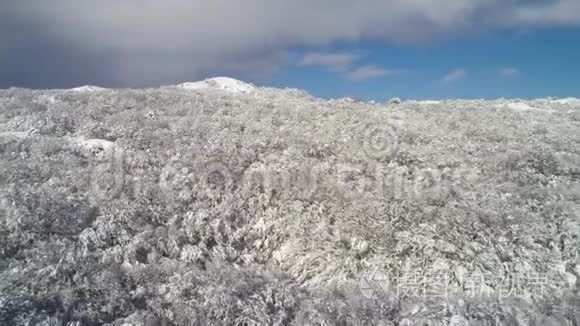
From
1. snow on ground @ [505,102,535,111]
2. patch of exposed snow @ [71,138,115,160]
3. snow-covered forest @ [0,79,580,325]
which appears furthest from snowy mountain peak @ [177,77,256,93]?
snow on ground @ [505,102,535,111]

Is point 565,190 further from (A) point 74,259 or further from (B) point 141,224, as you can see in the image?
(A) point 74,259

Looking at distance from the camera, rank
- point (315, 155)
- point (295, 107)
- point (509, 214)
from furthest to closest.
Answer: point (295, 107), point (315, 155), point (509, 214)

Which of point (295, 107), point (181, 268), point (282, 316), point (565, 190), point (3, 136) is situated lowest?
point (282, 316)

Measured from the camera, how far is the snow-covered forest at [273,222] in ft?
28.2

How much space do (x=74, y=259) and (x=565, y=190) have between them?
480 inches

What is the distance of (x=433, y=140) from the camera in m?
16.2

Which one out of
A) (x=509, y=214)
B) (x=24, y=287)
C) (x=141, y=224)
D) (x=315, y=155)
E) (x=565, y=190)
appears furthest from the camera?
(x=315, y=155)

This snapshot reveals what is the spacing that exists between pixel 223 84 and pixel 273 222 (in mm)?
17421

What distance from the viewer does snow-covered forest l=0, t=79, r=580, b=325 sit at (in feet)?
28.2

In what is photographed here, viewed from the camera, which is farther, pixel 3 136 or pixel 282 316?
pixel 3 136

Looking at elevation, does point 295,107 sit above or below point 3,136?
above

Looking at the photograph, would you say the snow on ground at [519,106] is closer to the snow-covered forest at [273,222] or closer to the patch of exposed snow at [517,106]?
the patch of exposed snow at [517,106]

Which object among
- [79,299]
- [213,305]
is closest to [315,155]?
[213,305]

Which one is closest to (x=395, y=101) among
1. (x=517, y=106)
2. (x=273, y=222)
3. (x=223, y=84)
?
(x=517, y=106)
